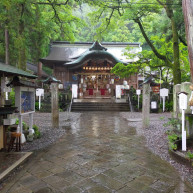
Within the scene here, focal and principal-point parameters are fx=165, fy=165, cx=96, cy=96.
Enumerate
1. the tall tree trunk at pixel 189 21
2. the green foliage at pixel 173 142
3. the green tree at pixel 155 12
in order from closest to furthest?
the tall tree trunk at pixel 189 21 → the green foliage at pixel 173 142 → the green tree at pixel 155 12

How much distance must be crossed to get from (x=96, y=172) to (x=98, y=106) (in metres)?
12.6

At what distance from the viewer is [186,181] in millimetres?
3133

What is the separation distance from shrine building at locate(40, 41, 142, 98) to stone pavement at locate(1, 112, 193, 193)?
1508 centimetres

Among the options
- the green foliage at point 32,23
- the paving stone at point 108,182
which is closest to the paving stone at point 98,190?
the paving stone at point 108,182

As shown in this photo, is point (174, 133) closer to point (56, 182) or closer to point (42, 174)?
point (56, 182)

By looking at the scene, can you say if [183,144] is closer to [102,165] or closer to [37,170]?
[102,165]

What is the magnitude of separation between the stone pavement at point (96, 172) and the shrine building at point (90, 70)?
1508 cm

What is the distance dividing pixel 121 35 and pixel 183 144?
1320 inches

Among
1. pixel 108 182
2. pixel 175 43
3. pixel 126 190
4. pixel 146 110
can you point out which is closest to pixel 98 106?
pixel 146 110

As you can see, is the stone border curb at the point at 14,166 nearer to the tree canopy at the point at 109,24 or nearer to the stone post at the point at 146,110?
the stone post at the point at 146,110

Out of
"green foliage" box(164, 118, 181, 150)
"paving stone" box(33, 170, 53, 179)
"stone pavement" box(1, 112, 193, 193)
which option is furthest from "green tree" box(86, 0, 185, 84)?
"paving stone" box(33, 170, 53, 179)

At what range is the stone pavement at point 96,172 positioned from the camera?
2889mm

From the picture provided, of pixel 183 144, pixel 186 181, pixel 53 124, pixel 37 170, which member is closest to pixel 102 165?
pixel 37 170

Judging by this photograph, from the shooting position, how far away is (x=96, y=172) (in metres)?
3.46
